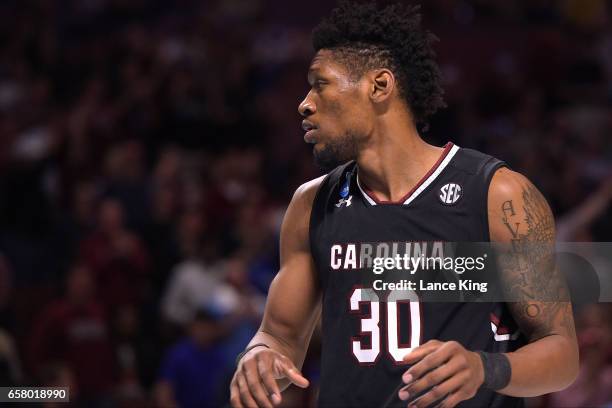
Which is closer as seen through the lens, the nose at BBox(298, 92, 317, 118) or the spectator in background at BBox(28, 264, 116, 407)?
the nose at BBox(298, 92, 317, 118)

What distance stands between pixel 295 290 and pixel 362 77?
0.68 metres

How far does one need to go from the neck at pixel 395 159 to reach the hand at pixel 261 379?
63 centimetres

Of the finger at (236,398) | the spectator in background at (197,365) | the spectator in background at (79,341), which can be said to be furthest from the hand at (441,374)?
the spectator in background at (79,341)

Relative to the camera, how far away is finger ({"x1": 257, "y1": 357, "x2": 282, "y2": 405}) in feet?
9.14

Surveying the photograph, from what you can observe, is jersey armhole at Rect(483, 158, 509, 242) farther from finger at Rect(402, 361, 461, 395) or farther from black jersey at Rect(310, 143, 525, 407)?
finger at Rect(402, 361, 461, 395)

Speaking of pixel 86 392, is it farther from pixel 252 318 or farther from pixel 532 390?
pixel 532 390

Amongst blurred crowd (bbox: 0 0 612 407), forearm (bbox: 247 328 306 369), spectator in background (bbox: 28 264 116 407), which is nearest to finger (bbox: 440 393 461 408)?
forearm (bbox: 247 328 306 369)

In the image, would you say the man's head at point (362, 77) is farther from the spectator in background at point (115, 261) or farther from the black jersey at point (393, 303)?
the spectator in background at point (115, 261)

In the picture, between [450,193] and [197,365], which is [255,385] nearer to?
[450,193]

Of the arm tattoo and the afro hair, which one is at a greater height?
the afro hair

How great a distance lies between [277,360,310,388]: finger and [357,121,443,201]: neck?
0.63 m

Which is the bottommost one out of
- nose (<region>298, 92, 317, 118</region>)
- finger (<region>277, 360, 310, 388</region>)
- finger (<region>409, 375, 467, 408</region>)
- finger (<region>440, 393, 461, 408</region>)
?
finger (<region>440, 393, 461, 408</region>)

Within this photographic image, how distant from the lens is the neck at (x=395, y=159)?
10.4ft

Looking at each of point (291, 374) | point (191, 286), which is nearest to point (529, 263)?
point (291, 374)
